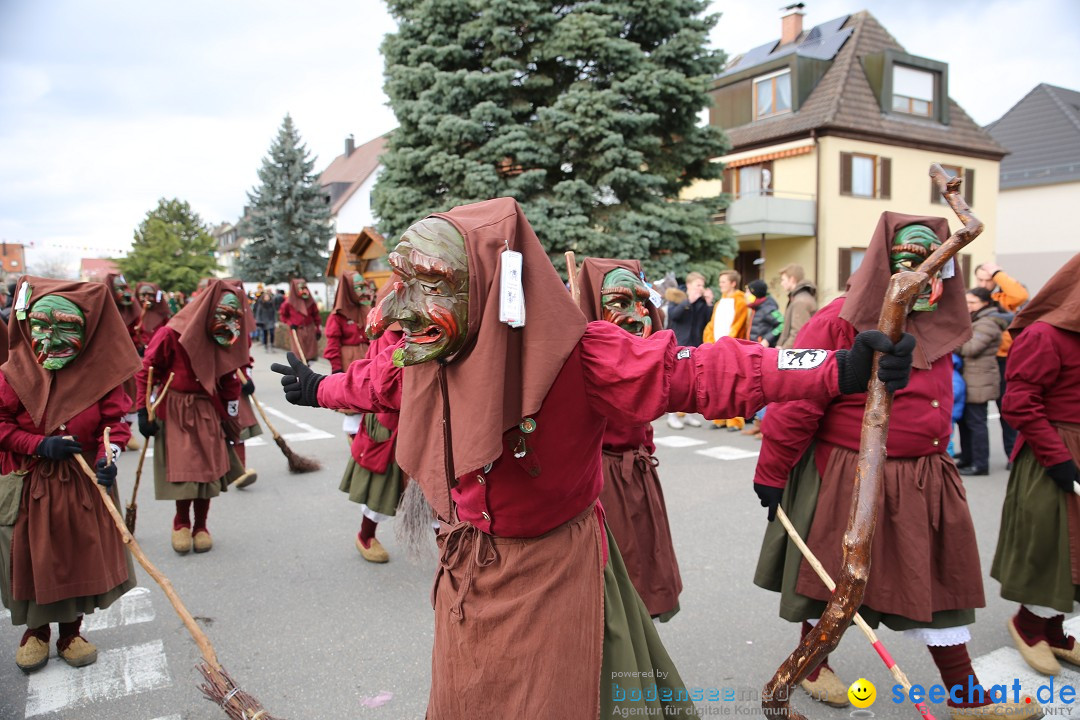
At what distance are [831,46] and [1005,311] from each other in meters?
20.9

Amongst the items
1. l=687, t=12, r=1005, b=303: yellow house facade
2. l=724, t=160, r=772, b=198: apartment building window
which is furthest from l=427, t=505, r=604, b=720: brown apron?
l=724, t=160, r=772, b=198: apartment building window

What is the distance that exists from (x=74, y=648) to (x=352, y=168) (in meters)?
51.9

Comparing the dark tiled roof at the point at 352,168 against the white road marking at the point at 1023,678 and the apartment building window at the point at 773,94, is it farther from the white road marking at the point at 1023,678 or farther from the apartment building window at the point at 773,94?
the white road marking at the point at 1023,678

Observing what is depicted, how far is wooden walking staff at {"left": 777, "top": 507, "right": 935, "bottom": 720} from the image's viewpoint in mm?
2348

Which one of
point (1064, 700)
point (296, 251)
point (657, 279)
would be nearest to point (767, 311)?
point (657, 279)

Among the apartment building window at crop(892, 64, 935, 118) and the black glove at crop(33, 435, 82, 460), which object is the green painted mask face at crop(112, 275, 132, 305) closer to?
the black glove at crop(33, 435, 82, 460)

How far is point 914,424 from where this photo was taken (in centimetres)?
321

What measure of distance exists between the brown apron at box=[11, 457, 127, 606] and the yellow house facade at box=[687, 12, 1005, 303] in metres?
21.6

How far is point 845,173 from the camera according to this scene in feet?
78.4

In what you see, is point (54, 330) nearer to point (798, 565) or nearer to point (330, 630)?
point (330, 630)

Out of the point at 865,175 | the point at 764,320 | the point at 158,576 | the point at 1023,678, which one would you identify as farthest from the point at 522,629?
the point at 865,175

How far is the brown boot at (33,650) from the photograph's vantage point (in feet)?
12.9

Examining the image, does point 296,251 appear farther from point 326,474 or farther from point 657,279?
point 326,474

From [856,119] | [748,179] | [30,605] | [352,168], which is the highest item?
[352,168]
